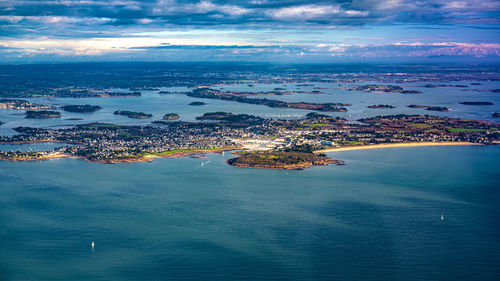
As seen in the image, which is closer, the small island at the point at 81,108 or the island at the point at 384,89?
the small island at the point at 81,108

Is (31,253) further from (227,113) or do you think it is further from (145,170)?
(227,113)

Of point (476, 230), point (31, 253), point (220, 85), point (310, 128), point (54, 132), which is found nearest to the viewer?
point (31, 253)

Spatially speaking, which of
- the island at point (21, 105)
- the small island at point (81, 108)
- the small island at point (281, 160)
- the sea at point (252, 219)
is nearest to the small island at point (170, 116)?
the small island at point (81, 108)

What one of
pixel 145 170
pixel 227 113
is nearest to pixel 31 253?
pixel 145 170

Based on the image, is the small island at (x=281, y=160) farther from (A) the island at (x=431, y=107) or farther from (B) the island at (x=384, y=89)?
(B) the island at (x=384, y=89)

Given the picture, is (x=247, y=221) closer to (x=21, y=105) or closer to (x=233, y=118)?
(x=233, y=118)

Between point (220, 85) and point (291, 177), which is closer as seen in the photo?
point (291, 177)

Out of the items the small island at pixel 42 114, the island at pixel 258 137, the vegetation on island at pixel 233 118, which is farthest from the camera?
the small island at pixel 42 114

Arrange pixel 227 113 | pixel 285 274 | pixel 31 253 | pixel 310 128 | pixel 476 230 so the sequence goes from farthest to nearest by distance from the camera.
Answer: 1. pixel 227 113
2. pixel 310 128
3. pixel 476 230
4. pixel 31 253
5. pixel 285 274
